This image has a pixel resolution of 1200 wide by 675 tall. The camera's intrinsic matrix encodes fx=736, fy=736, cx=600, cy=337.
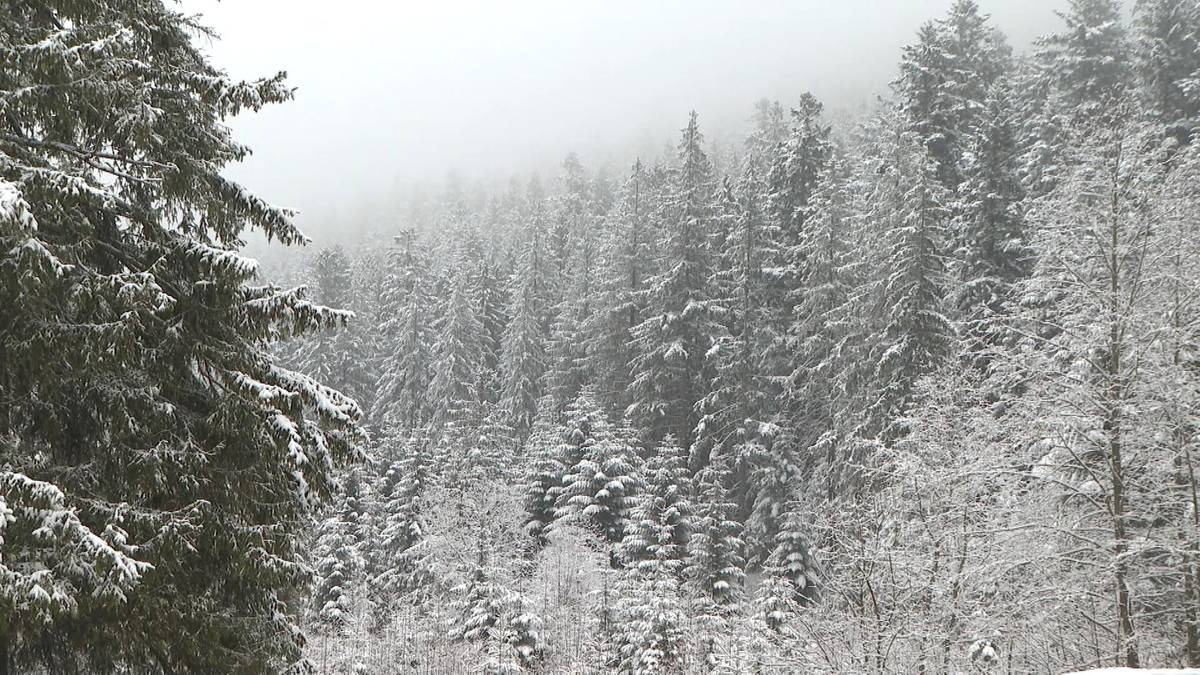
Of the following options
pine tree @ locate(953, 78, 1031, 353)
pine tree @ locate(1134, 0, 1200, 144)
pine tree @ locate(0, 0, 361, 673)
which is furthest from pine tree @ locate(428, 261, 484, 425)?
pine tree @ locate(1134, 0, 1200, 144)

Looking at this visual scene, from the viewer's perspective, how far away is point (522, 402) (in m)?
41.9

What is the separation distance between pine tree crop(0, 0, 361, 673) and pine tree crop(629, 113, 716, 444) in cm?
2616

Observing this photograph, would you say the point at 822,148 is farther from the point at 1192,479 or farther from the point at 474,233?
the point at 474,233

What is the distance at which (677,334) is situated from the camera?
34.4 metres

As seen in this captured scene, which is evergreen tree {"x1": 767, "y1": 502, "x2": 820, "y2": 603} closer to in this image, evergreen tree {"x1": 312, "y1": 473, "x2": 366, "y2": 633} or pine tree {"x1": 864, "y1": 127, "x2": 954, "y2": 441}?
pine tree {"x1": 864, "y1": 127, "x2": 954, "y2": 441}

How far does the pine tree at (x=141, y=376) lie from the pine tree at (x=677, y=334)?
85.8 feet

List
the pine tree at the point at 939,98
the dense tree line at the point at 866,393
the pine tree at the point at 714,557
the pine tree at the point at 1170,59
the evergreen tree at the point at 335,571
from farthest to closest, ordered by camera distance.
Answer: the pine tree at the point at 939,98
the pine tree at the point at 1170,59
the evergreen tree at the point at 335,571
the pine tree at the point at 714,557
the dense tree line at the point at 866,393

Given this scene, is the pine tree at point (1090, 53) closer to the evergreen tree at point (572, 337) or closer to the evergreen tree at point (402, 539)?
the evergreen tree at point (572, 337)

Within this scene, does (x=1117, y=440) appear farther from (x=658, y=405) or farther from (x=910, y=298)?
(x=658, y=405)

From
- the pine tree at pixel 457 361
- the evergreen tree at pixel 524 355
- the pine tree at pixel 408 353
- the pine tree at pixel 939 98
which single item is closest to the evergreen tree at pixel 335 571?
the pine tree at pixel 457 361

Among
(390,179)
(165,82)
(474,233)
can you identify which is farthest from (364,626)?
(390,179)

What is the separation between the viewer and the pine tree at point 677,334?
33719mm

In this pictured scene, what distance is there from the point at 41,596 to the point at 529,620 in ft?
59.3

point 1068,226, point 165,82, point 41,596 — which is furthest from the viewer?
point 1068,226
